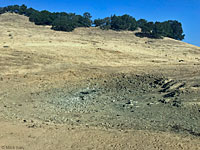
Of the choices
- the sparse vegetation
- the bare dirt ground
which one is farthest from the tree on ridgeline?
the bare dirt ground

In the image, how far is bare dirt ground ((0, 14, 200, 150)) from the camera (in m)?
5.24

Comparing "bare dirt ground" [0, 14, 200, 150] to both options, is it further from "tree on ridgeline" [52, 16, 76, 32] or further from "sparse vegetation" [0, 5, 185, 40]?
"sparse vegetation" [0, 5, 185, 40]

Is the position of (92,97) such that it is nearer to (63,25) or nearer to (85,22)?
(63,25)

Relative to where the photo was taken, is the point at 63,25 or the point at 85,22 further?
the point at 85,22

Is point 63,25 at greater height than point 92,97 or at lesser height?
greater

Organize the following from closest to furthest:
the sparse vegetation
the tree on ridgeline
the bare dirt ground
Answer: the bare dirt ground → the tree on ridgeline → the sparse vegetation

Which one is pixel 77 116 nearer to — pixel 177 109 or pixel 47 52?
pixel 177 109

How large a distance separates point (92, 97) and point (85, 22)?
19304mm

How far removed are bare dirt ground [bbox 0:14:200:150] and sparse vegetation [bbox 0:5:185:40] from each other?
682 cm

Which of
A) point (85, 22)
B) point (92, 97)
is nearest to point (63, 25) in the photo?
point (85, 22)

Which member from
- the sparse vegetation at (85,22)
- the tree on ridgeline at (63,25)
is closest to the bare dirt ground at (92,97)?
the tree on ridgeline at (63,25)

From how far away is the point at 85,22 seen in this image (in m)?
27.4

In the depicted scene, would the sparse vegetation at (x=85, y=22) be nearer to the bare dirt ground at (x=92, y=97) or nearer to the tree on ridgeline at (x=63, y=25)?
the tree on ridgeline at (x=63, y=25)

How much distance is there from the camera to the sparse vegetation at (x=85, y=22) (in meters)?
24.5
